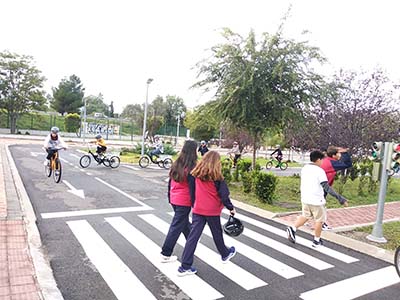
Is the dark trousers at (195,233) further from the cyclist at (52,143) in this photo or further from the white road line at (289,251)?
the cyclist at (52,143)

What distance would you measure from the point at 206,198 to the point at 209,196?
5 cm

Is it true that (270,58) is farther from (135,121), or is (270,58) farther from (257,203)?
(135,121)

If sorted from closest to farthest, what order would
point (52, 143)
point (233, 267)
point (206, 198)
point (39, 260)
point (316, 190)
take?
point (206, 198) < point (39, 260) < point (233, 267) < point (316, 190) < point (52, 143)


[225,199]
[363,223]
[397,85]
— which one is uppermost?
[397,85]

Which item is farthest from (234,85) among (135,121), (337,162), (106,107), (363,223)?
(106,107)

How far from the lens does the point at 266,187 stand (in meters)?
9.05

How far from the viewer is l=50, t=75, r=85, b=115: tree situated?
198ft

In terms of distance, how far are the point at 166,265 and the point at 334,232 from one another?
3.93 metres

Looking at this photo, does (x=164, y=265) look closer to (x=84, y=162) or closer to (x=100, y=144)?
(x=100, y=144)

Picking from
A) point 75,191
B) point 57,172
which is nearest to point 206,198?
point 75,191

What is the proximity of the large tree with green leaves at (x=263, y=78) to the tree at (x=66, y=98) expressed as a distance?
5495 cm

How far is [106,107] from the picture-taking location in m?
93.0

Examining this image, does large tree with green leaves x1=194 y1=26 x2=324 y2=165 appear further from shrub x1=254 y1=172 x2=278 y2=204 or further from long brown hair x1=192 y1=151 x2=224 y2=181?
long brown hair x1=192 y1=151 x2=224 y2=181

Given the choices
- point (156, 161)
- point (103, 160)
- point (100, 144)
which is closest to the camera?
point (100, 144)
